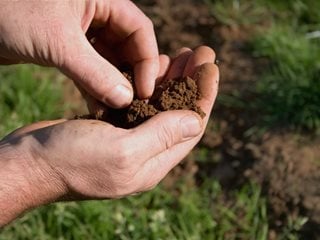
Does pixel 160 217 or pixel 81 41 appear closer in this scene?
pixel 81 41

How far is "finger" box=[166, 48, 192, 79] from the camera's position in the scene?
257 centimetres

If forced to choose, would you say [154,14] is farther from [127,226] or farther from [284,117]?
[127,226]

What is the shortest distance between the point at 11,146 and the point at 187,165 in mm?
1260

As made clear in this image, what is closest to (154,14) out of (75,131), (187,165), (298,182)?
(187,165)

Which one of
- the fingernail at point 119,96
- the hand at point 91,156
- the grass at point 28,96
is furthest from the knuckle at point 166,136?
the grass at point 28,96

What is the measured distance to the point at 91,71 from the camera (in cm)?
219

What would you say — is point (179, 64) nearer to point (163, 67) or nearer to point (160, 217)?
point (163, 67)

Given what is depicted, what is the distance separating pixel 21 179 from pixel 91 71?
0.43 m

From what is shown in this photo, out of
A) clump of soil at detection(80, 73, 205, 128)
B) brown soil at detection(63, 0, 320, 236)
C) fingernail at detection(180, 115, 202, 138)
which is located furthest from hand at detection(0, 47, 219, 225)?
brown soil at detection(63, 0, 320, 236)

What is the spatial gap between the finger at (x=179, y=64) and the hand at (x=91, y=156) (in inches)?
14.2

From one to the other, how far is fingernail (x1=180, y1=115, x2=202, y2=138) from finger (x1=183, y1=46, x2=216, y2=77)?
1.06ft

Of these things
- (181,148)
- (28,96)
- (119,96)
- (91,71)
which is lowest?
(28,96)

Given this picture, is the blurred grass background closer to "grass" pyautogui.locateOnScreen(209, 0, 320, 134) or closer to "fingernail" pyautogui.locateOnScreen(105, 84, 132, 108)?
"grass" pyautogui.locateOnScreen(209, 0, 320, 134)

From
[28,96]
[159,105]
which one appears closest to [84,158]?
[159,105]
